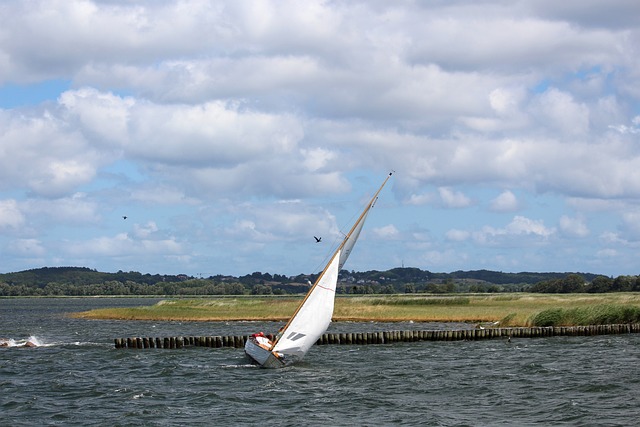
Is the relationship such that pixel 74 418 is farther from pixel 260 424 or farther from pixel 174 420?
pixel 260 424

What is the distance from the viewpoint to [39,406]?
39.0 metres

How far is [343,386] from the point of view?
43.0m

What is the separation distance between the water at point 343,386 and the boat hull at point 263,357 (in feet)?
2.47

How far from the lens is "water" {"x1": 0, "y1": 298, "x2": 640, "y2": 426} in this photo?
35.3 m

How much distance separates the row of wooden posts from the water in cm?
148

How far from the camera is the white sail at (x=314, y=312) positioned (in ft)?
158

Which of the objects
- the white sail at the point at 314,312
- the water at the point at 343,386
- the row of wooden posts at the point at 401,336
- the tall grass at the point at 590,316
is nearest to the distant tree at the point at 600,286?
the tall grass at the point at 590,316

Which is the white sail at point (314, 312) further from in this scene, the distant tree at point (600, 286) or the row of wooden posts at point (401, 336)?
the distant tree at point (600, 286)

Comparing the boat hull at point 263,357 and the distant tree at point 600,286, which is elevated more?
the distant tree at point 600,286

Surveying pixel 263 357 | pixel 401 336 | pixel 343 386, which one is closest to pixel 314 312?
pixel 263 357

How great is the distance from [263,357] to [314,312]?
4164 mm

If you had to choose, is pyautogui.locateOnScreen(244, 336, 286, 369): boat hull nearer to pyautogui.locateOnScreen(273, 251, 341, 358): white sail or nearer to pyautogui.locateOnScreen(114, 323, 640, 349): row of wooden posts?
pyautogui.locateOnScreen(273, 251, 341, 358): white sail

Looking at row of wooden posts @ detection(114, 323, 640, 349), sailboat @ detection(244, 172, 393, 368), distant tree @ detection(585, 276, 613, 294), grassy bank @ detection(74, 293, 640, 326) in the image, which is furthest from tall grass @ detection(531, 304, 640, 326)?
distant tree @ detection(585, 276, 613, 294)

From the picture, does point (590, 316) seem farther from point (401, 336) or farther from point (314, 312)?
point (314, 312)
